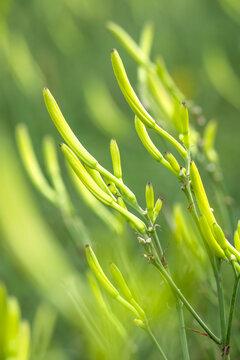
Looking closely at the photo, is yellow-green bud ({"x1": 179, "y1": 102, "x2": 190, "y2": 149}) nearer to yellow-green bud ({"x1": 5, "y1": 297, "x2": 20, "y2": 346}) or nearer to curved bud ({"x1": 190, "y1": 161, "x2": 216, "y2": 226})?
curved bud ({"x1": 190, "y1": 161, "x2": 216, "y2": 226})

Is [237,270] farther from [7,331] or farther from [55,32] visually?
[55,32]

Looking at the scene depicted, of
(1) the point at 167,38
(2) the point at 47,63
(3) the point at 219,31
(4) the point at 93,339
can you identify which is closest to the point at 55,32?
(2) the point at 47,63

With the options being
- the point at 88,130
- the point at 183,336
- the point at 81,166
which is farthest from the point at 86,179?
the point at 88,130

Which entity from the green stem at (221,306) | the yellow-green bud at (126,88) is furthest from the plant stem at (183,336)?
the yellow-green bud at (126,88)

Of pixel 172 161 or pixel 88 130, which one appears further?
pixel 88 130

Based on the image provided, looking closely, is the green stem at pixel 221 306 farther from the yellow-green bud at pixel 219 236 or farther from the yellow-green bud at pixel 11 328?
the yellow-green bud at pixel 11 328

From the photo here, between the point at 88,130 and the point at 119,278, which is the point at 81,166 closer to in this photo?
the point at 119,278

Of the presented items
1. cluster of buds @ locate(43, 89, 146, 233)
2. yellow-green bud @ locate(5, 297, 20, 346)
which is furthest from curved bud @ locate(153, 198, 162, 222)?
yellow-green bud @ locate(5, 297, 20, 346)
